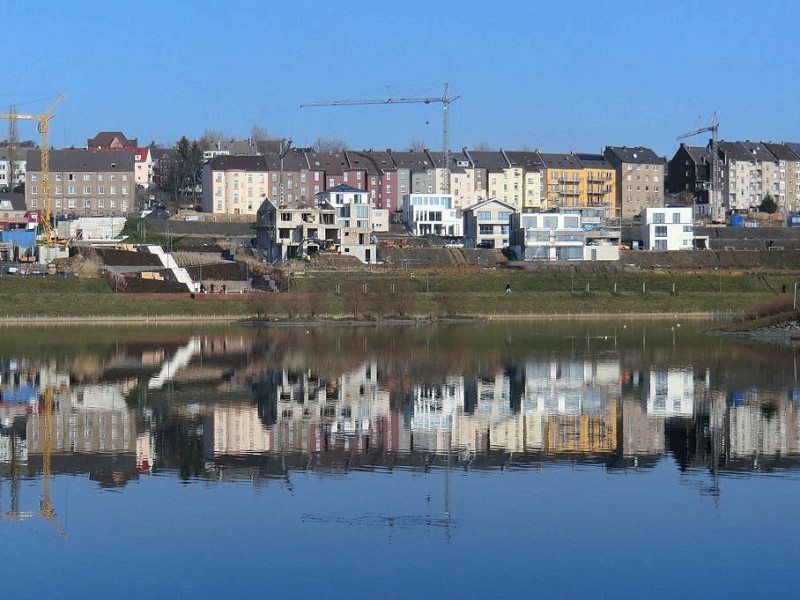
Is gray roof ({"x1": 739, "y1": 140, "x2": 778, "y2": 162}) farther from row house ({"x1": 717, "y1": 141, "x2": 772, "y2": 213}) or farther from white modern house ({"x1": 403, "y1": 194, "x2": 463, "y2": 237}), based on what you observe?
white modern house ({"x1": 403, "y1": 194, "x2": 463, "y2": 237})

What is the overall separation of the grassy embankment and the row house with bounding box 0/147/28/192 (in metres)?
54.3

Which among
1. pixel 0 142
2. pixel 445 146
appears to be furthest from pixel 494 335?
pixel 0 142

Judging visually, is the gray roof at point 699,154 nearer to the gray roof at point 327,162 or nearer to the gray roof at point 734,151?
the gray roof at point 734,151

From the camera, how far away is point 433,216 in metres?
93.1

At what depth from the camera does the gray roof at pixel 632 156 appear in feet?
347

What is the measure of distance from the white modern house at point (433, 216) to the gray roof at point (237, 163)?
41.4 ft

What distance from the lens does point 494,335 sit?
51500 millimetres

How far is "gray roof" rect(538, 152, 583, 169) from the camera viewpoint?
4136 inches

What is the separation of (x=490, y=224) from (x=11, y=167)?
5263cm

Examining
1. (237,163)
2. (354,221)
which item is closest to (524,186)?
(237,163)

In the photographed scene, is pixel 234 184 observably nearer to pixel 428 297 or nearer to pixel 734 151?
pixel 428 297

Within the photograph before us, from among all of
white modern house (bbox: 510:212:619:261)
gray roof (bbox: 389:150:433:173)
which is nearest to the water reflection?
white modern house (bbox: 510:212:619:261)

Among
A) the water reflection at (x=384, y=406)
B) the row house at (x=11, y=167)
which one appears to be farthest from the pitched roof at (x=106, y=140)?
the water reflection at (x=384, y=406)

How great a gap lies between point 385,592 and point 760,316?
44.2m
